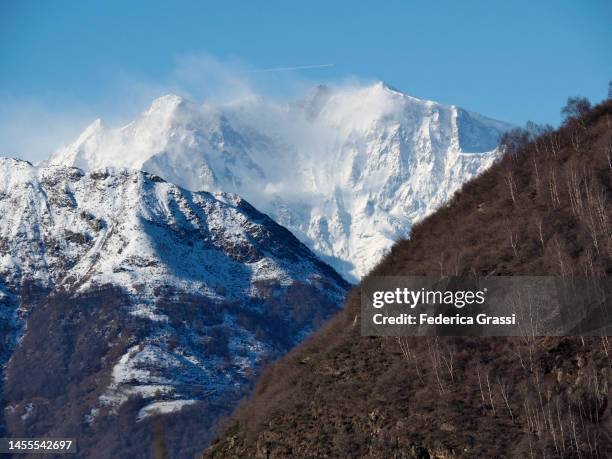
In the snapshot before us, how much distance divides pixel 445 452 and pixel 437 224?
4215 centimetres

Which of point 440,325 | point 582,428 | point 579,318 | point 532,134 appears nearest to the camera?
point 582,428

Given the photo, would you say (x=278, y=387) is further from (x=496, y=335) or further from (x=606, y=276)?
(x=606, y=276)

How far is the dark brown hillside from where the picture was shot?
83.2 metres

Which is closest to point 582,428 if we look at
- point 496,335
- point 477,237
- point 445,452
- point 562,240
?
point 445,452

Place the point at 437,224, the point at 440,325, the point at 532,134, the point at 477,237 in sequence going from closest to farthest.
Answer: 1. the point at 440,325
2. the point at 477,237
3. the point at 437,224
4. the point at 532,134

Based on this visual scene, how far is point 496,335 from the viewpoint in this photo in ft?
311

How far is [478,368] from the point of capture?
9125 cm

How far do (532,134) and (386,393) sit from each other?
5668 cm

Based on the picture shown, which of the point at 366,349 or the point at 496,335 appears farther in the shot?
the point at 366,349

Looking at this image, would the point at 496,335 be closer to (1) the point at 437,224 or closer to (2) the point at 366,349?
(2) the point at 366,349

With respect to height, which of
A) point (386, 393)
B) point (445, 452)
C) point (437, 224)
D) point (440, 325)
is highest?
point (437, 224)

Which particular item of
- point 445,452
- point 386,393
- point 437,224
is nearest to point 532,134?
point 437,224

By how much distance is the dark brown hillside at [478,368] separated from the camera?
273ft

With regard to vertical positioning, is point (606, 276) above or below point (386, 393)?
above
